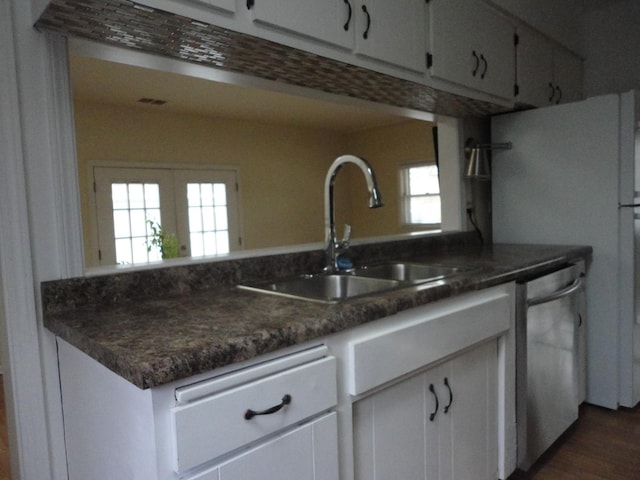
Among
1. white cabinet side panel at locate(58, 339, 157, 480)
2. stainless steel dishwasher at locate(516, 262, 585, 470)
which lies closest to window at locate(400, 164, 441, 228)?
stainless steel dishwasher at locate(516, 262, 585, 470)

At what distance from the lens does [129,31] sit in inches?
45.0

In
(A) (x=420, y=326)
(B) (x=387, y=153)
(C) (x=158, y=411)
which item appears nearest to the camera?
(C) (x=158, y=411)

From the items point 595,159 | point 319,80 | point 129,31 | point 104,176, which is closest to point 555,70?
point 595,159

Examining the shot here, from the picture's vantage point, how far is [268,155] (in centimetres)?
580

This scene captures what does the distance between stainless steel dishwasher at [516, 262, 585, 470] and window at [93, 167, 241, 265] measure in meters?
3.14

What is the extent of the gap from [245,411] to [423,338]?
0.58 metres

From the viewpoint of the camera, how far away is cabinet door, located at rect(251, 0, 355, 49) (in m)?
1.21

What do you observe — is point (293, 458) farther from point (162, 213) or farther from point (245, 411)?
point (162, 213)

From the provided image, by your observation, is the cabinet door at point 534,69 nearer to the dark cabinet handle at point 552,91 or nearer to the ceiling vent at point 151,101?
the dark cabinet handle at point 552,91

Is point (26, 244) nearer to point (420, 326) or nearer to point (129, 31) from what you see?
point (129, 31)

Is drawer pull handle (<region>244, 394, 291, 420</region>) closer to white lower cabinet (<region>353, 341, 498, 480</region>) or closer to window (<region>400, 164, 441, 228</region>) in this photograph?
white lower cabinet (<region>353, 341, 498, 480</region>)

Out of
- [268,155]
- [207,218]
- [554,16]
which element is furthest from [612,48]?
[207,218]

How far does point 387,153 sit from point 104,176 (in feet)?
11.8

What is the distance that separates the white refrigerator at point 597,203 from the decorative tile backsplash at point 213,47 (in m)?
0.75
